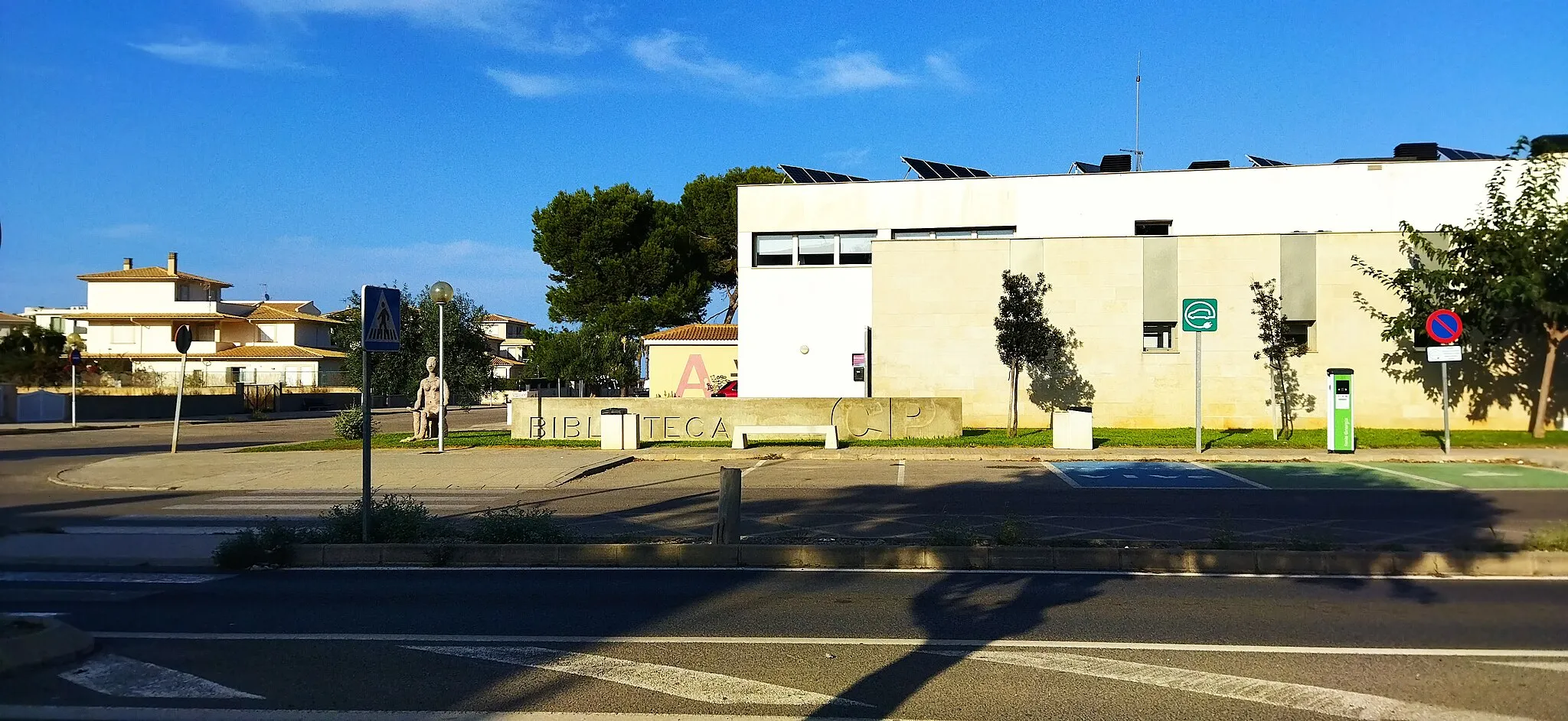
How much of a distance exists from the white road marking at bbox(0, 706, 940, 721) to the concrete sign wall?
62.8ft

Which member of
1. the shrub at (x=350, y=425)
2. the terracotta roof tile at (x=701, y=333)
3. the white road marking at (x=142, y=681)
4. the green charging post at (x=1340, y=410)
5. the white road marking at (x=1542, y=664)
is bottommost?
the white road marking at (x=142, y=681)

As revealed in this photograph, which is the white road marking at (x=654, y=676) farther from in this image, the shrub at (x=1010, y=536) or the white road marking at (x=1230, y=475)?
the white road marking at (x=1230, y=475)

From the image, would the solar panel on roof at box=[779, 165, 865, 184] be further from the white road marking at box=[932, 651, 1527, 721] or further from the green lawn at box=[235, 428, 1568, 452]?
the white road marking at box=[932, 651, 1527, 721]

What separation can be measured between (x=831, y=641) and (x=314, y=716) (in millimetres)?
3235

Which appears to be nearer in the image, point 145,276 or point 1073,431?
point 1073,431

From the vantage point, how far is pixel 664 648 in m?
7.12

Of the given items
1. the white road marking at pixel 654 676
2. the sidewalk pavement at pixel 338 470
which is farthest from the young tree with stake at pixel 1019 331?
the white road marking at pixel 654 676

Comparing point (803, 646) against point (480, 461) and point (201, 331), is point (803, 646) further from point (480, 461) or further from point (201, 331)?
point (201, 331)

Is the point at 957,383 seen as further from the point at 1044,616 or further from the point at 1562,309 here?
the point at 1044,616

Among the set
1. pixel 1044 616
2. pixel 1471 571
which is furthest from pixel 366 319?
pixel 1471 571

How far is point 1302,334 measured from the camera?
27.6 metres

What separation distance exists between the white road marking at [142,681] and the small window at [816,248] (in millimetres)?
29605

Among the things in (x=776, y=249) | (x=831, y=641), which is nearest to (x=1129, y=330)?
(x=776, y=249)

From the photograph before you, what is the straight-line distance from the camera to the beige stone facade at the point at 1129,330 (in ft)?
88.4
